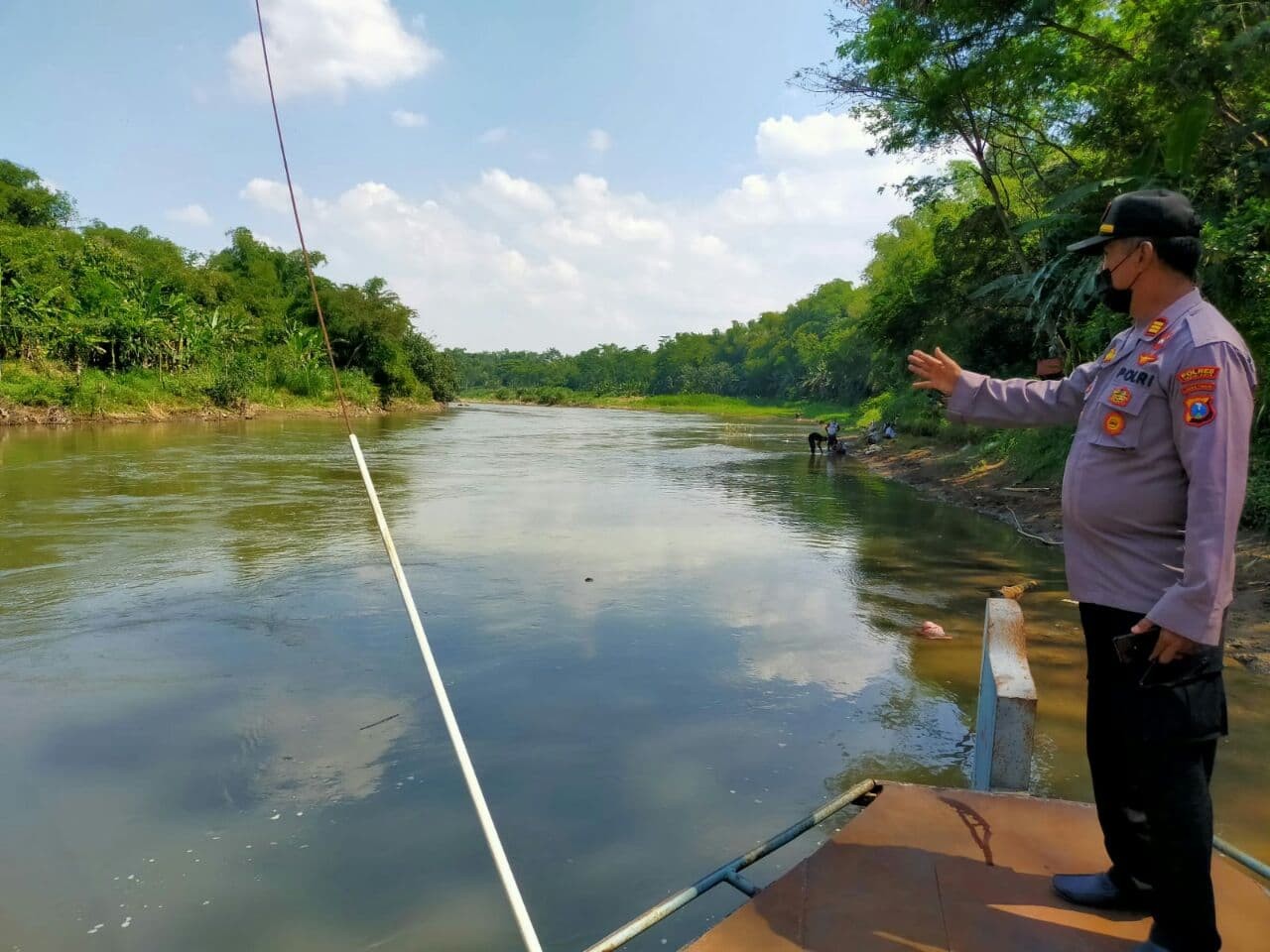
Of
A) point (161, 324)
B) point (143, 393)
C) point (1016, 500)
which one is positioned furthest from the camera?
point (161, 324)

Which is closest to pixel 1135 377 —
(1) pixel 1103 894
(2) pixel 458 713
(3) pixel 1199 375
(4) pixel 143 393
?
(3) pixel 1199 375

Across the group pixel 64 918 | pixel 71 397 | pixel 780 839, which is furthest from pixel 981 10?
pixel 71 397

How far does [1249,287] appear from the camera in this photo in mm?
7668

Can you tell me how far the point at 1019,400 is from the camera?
2.32m

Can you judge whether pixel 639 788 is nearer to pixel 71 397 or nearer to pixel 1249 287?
pixel 1249 287

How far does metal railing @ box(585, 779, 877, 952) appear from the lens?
216 cm

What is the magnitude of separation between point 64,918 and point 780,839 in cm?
276

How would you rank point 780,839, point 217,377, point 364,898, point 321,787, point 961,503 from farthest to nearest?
point 217,377 → point 961,503 → point 321,787 → point 364,898 → point 780,839

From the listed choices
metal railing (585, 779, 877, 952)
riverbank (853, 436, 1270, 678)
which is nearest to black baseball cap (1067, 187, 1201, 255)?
metal railing (585, 779, 877, 952)

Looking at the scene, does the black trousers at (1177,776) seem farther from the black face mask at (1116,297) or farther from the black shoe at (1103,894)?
the black face mask at (1116,297)

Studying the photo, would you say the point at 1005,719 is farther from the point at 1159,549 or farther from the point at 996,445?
the point at 996,445

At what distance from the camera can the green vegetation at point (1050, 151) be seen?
778cm

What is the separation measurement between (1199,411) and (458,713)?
4.13 meters

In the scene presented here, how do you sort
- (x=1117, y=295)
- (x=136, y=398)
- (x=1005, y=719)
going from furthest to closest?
(x=136, y=398) < (x=1005, y=719) < (x=1117, y=295)
